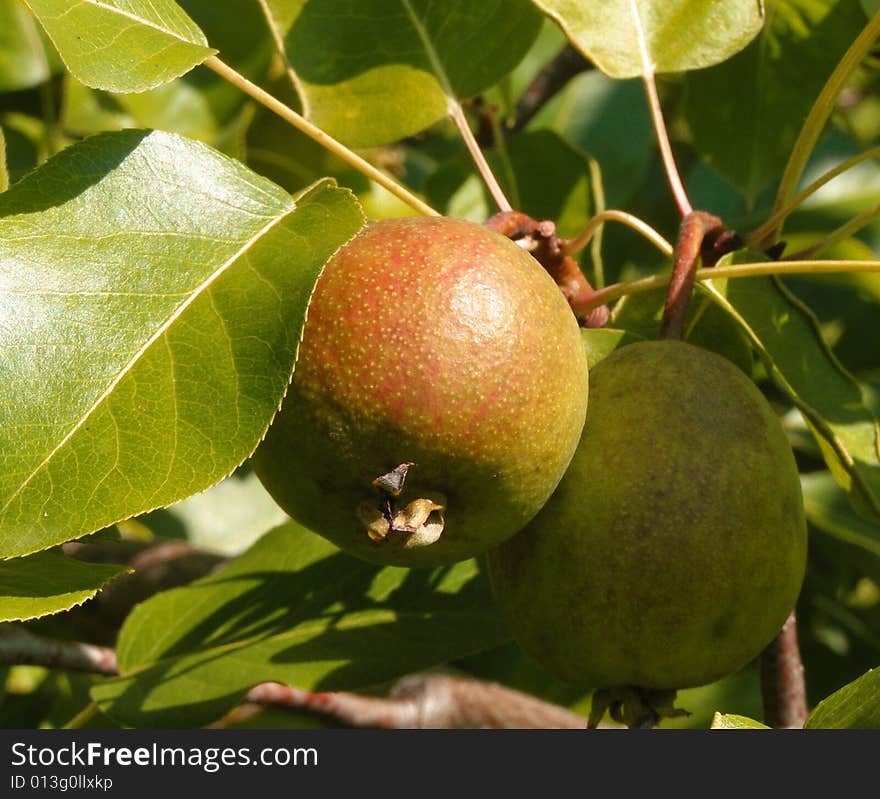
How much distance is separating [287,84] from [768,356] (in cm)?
139

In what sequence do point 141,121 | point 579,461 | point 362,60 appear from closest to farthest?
point 579,461 → point 362,60 → point 141,121

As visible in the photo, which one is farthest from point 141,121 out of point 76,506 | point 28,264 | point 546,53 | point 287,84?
point 76,506

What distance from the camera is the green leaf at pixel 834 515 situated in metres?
1.87

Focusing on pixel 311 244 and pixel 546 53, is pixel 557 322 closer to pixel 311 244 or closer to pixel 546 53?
pixel 311 244

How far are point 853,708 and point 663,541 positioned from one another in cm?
25

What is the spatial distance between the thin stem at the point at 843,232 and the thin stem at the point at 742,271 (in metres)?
0.14

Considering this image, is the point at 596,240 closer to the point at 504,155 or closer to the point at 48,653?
the point at 504,155

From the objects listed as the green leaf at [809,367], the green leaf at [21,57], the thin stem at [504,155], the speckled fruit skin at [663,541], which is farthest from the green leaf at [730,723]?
the green leaf at [21,57]

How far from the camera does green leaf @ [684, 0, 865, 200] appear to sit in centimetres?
200

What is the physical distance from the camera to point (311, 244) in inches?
49.3

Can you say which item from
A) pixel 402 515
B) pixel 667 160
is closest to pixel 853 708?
pixel 402 515

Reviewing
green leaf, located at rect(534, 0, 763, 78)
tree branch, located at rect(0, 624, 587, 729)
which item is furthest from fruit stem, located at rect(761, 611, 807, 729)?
green leaf, located at rect(534, 0, 763, 78)

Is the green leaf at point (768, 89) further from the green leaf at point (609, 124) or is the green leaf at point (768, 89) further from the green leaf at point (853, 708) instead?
the green leaf at point (853, 708)

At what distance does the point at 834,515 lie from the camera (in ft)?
6.48
